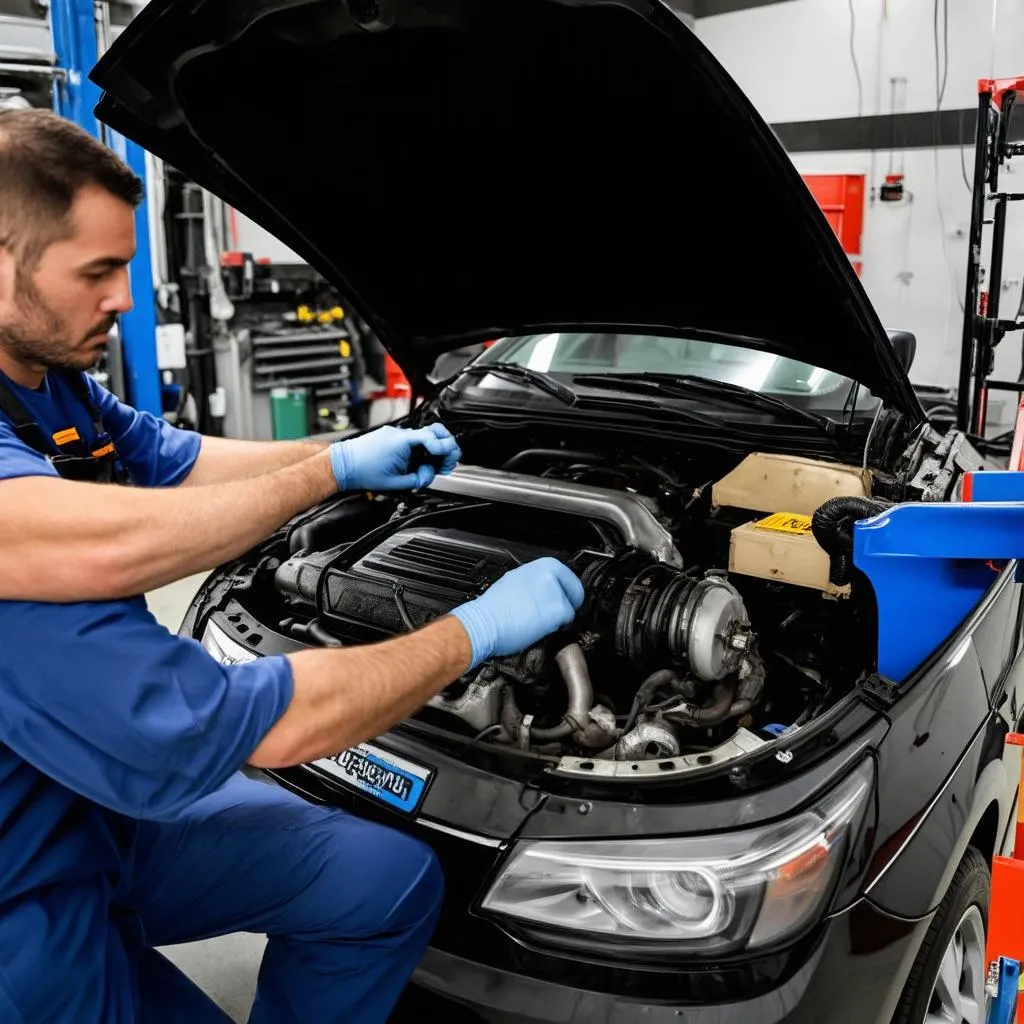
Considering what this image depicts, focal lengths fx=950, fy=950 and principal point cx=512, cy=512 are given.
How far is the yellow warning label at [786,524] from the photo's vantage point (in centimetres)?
174

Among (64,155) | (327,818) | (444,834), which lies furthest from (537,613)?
(64,155)

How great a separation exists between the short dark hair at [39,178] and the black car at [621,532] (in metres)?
0.39

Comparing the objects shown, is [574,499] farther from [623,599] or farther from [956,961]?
[956,961]

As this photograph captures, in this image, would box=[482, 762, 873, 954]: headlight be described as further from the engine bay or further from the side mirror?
the side mirror

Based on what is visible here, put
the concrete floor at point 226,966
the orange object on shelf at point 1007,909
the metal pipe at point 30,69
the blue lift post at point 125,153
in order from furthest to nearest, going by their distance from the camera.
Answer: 1. the blue lift post at point 125,153
2. the metal pipe at point 30,69
3. the concrete floor at point 226,966
4. the orange object on shelf at point 1007,909

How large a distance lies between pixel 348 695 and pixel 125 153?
4.80 meters

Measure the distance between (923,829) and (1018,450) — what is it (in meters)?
0.99

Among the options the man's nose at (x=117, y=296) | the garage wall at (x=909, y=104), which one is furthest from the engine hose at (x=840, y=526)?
the garage wall at (x=909, y=104)

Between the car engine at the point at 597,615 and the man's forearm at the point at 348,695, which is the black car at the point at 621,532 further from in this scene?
the man's forearm at the point at 348,695

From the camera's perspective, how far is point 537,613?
57.4 inches

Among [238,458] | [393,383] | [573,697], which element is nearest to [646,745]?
[573,697]

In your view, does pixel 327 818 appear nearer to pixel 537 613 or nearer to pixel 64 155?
pixel 537 613

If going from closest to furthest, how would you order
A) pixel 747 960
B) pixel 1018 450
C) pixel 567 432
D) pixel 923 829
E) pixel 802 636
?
pixel 747 960, pixel 923 829, pixel 802 636, pixel 1018 450, pixel 567 432

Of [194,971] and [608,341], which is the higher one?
[608,341]
